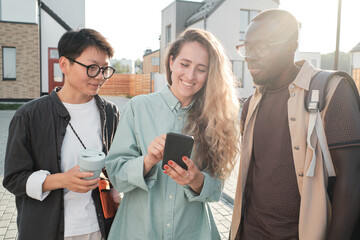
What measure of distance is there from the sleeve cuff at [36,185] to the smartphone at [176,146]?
0.88m

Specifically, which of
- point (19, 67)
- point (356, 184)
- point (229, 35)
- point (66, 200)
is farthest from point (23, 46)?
point (356, 184)

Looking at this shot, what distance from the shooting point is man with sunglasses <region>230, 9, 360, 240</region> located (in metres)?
1.76

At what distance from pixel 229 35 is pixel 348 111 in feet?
79.3

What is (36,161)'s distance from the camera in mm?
2223

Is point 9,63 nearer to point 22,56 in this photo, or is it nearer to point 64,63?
point 22,56

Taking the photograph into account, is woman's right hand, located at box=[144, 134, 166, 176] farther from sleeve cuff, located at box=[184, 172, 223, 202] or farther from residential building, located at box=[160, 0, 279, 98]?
residential building, located at box=[160, 0, 279, 98]

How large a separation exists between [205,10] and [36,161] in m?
24.9

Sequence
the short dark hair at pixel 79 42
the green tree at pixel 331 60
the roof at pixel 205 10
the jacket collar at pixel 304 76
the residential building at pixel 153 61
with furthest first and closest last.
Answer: the green tree at pixel 331 60
the residential building at pixel 153 61
the roof at pixel 205 10
the short dark hair at pixel 79 42
the jacket collar at pixel 304 76

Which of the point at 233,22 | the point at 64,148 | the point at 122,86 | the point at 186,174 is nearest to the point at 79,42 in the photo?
the point at 64,148

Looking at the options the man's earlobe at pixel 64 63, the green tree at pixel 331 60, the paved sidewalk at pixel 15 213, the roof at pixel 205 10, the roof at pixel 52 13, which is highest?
the green tree at pixel 331 60

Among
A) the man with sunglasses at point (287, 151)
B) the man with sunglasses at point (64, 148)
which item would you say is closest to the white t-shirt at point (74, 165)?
the man with sunglasses at point (64, 148)

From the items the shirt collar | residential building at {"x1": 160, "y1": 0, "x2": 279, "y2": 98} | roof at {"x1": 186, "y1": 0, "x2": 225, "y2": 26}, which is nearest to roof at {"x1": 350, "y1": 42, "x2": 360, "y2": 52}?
residential building at {"x1": 160, "y1": 0, "x2": 279, "y2": 98}

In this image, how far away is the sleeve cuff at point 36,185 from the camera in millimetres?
2078

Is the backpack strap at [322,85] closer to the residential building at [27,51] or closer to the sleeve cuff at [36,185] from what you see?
the sleeve cuff at [36,185]
